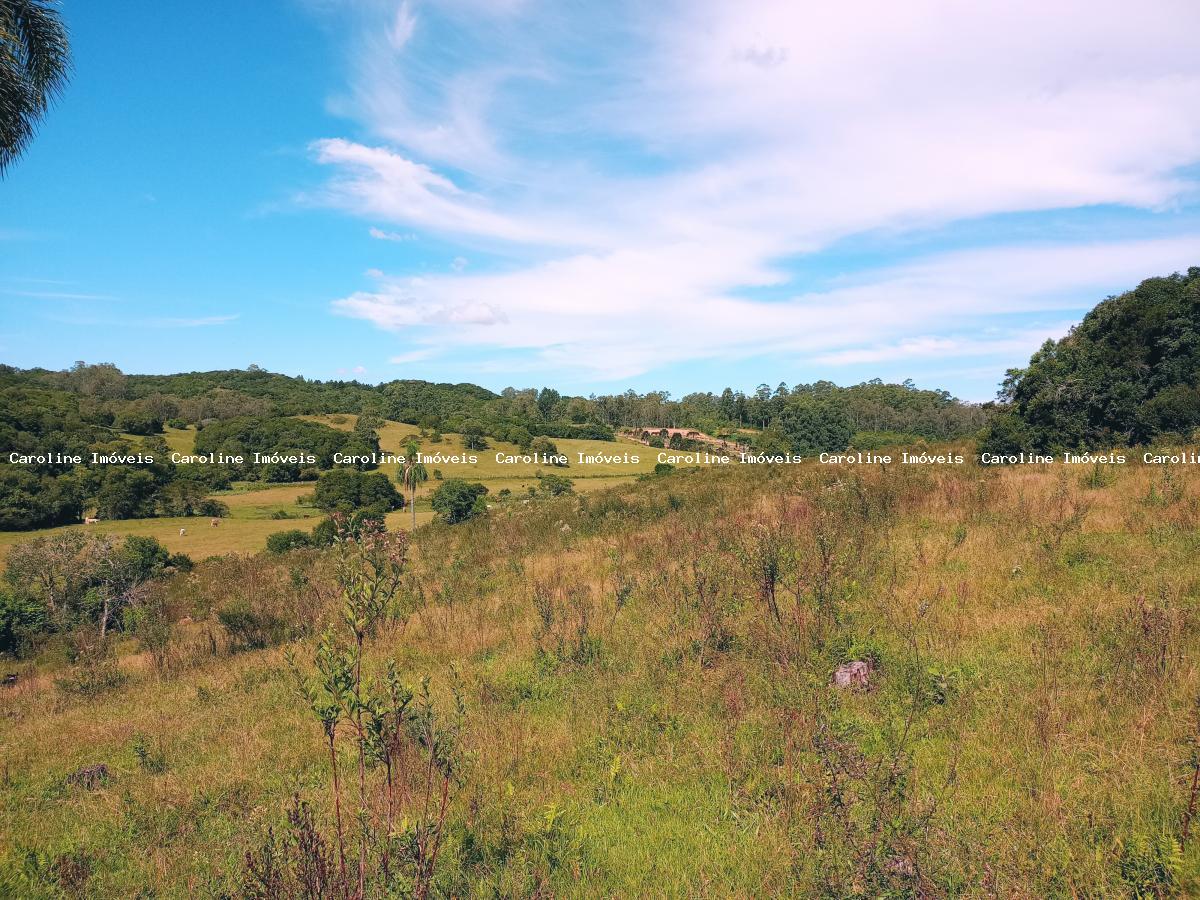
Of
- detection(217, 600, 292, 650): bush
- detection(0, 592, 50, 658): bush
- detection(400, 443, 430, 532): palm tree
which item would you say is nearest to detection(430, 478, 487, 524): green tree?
detection(400, 443, 430, 532): palm tree

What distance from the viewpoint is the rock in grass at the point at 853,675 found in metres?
5.48

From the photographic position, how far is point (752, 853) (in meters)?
3.61

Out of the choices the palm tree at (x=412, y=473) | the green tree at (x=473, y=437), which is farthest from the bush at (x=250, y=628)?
the green tree at (x=473, y=437)

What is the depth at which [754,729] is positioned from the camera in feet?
16.4

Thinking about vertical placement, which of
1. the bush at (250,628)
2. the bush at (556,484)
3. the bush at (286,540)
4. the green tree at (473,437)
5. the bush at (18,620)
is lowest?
the bush at (286,540)

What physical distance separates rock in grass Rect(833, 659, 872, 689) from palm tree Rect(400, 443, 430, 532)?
199ft

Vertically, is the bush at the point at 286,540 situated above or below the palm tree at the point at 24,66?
below

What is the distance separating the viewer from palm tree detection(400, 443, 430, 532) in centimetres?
6756

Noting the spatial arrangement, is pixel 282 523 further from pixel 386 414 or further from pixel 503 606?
pixel 386 414

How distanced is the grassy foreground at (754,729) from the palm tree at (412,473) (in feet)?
186

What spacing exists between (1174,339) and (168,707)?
3490 cm

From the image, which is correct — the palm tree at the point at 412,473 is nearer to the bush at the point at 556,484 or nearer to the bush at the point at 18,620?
the bush at the point at 556,484

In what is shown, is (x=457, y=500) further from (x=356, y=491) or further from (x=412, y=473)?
(x=356, y=491)

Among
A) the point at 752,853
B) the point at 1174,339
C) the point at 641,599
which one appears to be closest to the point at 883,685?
the point at 752,853
